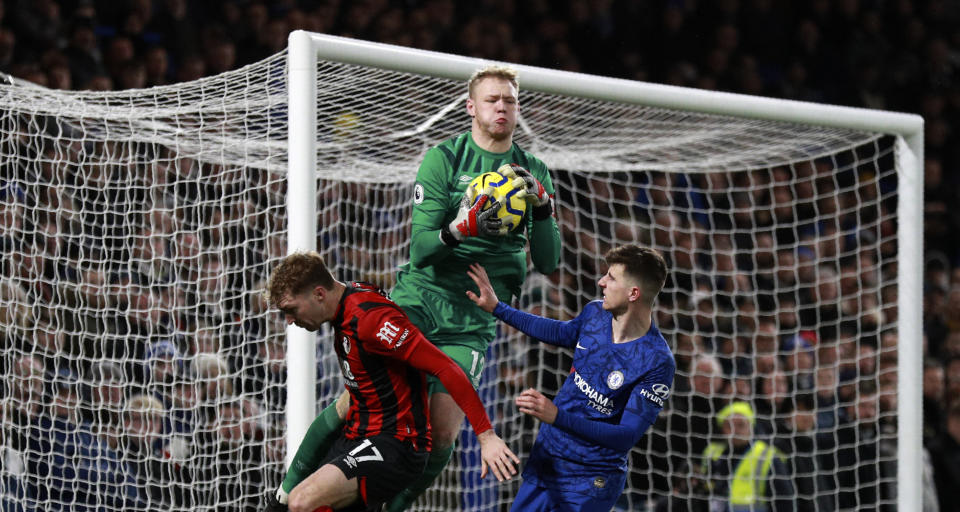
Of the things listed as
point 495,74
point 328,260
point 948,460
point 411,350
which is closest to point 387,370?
point 411,350

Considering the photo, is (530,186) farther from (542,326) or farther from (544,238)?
(542,326)

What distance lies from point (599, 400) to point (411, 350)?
785 mm

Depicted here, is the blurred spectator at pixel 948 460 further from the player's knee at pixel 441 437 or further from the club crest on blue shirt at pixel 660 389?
the player's knee at pixel 441 437

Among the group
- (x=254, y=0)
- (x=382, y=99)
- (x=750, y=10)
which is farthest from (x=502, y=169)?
(x=750, y=10)

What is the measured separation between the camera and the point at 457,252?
417 cm

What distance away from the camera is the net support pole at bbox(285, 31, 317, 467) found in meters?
4.21

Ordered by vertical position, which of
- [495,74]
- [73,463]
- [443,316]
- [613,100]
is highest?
[613,100]

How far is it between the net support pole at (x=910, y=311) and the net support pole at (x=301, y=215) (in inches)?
124

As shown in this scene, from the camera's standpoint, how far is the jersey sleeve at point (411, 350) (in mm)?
3578

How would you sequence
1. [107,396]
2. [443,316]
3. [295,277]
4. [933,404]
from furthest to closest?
[933,404] → [107,396] → [443,316] → [295,277]

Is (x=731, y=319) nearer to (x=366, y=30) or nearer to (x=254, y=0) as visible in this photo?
(x=366, y=30)

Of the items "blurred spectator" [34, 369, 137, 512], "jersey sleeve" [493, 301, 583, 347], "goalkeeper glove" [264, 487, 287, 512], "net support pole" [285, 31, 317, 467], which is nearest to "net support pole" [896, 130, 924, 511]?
"jersey sleeve" [493, 301, 583, 347]

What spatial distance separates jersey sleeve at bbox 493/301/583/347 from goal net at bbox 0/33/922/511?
72 centimetres

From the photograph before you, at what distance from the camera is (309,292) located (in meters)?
3.61
